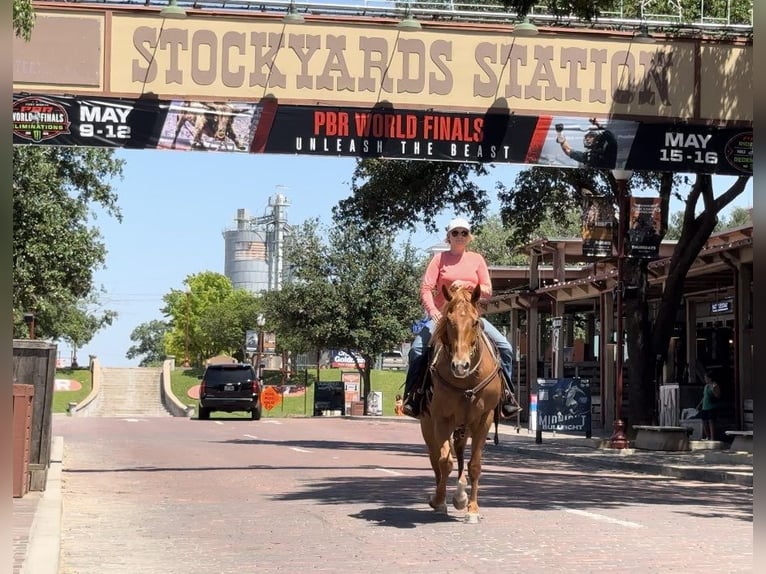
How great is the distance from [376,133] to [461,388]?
8473mm

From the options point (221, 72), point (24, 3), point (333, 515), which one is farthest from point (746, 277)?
point (24, 3)

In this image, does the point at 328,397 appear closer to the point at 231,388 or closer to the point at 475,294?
the point at 231,388

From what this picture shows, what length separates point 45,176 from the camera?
29.9m

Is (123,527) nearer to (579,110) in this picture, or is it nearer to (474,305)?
(474,305)

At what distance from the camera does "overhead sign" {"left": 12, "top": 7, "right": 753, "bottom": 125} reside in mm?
17547

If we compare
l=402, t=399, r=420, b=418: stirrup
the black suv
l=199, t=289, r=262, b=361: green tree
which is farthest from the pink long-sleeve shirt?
l=199, t=289, r=262, b=361: green tree

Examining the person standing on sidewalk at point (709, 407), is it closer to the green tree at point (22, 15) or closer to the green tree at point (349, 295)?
A: the green tree at point (22, 15)

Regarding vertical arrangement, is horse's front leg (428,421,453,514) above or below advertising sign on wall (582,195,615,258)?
below

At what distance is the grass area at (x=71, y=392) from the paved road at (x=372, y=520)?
171 ft

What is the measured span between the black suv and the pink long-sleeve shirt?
107 feet

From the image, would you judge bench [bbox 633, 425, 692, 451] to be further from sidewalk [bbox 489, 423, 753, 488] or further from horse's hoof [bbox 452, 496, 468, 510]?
horse's hoof [bbox 452, 496, 468, 510]

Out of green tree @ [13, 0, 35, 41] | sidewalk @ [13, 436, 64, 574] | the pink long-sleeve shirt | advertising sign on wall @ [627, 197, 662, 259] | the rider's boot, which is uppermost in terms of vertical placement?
advertising sign on wall @ [627, 197, 662, 259]

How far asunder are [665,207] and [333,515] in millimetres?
17229

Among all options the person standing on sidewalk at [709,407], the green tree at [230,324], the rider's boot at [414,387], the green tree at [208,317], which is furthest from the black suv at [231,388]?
the green tree at [230,324]
